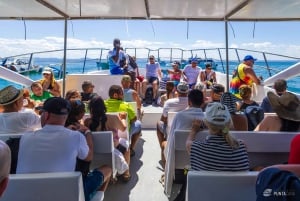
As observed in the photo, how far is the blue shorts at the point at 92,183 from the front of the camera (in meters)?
2.25

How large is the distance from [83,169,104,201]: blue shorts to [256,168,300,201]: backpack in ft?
4.31

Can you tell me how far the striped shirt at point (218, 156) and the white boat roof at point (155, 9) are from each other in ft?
9.14

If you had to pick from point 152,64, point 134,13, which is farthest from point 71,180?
point 152,64

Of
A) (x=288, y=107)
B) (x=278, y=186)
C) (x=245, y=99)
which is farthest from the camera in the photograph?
(x=245, y=99)

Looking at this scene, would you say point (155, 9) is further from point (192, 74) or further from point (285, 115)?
point (192, 74)

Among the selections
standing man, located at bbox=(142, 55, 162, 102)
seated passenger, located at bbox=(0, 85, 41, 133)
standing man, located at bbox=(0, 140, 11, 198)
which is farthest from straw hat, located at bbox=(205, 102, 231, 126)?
standing man, located at bbox=(142, 55, 162, 102)

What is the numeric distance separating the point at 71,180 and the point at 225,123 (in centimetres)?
100

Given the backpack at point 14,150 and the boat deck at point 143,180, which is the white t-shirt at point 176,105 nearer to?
the boat deck at point 143,180

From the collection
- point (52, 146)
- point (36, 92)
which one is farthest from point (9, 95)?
point (36, 92)

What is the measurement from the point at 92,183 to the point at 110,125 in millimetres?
900

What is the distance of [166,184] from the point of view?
2873mm

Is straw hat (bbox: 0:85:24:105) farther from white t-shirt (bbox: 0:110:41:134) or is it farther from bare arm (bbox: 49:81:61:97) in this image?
bare arm (bbox: 49:81:61:97)

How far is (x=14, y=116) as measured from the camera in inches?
110

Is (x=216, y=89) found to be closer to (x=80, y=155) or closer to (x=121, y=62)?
(x=80, y=155)
